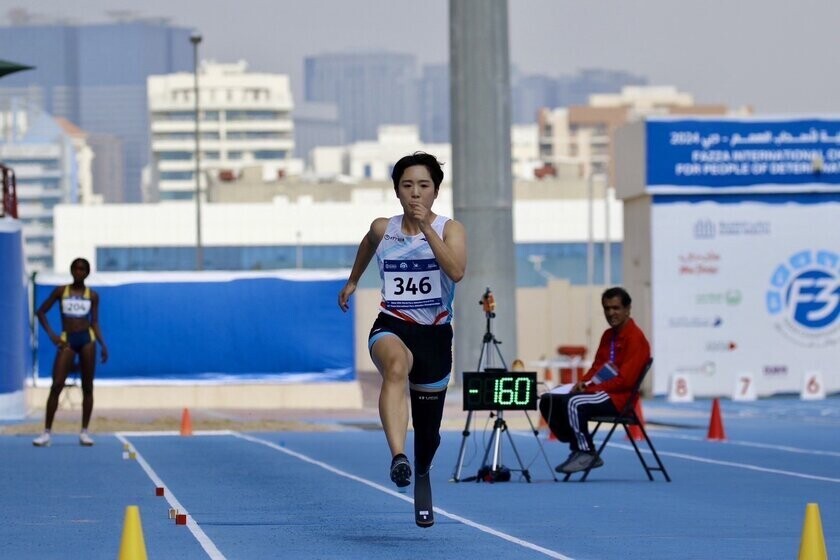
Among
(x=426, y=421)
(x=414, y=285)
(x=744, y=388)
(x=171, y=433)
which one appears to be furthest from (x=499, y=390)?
(x=744, y=388)

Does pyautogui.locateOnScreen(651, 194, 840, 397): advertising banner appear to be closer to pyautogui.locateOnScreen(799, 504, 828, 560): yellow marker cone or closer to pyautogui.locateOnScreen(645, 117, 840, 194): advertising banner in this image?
pyautogui.locateOnScreen(645, 117, 840, 194): advertising banner

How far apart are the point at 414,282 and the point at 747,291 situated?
2988 centimetres

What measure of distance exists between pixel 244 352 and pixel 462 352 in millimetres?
6030

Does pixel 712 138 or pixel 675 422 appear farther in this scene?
pixel 712 138

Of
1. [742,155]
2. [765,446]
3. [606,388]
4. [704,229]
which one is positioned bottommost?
[765,446]

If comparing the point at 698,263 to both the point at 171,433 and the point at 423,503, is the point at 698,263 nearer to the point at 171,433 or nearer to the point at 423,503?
the point at 171,433

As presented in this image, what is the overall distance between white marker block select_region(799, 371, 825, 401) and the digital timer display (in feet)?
80.0

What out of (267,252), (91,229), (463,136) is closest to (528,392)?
(463,136)

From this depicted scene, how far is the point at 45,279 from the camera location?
110 feet

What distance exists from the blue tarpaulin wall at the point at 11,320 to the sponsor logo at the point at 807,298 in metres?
Result: 16.7

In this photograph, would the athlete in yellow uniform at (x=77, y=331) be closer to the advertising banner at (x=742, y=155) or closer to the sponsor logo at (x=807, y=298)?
the advertising banner at (x=742, y=155)

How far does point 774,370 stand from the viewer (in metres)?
40.0

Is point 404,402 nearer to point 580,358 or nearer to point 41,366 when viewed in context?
point 41,366

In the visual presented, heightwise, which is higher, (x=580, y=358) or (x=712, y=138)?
(x=712, y=138)
